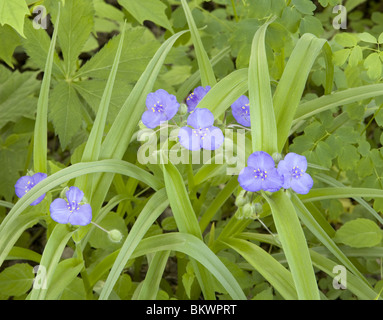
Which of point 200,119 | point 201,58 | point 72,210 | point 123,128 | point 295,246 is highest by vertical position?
point 201,58

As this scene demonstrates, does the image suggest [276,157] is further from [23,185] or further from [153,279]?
[23,185]

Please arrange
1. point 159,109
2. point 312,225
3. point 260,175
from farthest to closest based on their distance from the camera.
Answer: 1. point 312,225
2. point 159,109
3. point 260,175

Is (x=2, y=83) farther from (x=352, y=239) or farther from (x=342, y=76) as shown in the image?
(x=352, y=239)

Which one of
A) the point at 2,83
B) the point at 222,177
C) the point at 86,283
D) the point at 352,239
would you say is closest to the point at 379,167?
the point at 352,239

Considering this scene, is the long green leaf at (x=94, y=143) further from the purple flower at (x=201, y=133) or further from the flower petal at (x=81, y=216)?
the purple flower at (x=201, y=133)

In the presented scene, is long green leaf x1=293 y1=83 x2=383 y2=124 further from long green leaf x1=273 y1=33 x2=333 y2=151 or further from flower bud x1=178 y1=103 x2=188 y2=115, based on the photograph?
flower bud x1=178 y1=103 x2=188 y2=115

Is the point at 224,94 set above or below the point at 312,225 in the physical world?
above

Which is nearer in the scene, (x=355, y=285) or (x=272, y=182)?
(x=272, y=182)

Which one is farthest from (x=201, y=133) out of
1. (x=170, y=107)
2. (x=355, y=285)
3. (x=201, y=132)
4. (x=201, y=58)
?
(x=355, y=285)
